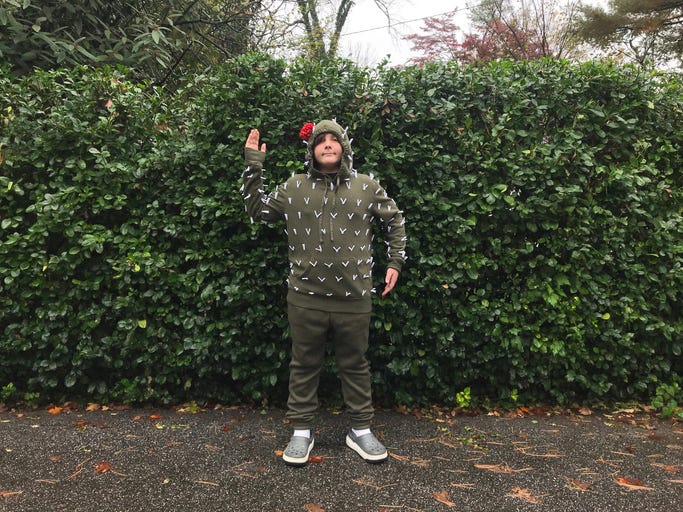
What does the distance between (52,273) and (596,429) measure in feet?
13.7

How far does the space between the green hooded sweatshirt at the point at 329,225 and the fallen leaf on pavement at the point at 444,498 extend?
1081 mm

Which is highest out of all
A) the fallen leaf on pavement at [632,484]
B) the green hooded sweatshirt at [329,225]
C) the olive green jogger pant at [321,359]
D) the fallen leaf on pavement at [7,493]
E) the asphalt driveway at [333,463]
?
the green hooded sweatshirt at [329,225]

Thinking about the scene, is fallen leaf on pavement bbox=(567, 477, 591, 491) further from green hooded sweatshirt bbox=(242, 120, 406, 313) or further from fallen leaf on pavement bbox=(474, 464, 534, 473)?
green hooded sweatshirt bbox=(242, 120, 406, 313)

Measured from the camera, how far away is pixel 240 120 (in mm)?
3418

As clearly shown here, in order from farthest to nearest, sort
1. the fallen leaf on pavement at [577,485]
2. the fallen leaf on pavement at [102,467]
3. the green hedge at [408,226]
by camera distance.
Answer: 1. the green hedge at [408,226]
2. the fallen leaf on pavement at [102,467]
3. the fallen leaf on pavement at [577,485]

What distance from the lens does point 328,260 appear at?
2.80 m

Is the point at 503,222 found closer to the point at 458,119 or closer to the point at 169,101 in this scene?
the point at 458,119

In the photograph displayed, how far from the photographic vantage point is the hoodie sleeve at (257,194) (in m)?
2.93

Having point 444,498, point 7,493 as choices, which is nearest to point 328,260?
point 444,498

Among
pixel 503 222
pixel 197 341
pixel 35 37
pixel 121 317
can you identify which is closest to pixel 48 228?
pixel 121 317

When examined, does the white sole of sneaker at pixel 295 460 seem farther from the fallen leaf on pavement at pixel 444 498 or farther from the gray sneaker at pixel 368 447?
the fallen leaf on pavement at pixel 444 498

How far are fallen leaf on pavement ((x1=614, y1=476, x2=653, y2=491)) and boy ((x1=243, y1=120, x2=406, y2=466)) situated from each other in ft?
4.38

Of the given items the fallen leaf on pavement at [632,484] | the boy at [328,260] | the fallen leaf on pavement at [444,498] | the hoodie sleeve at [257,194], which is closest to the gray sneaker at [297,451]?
the boy at [328,260]

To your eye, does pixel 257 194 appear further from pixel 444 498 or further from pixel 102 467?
pixel 444 498
